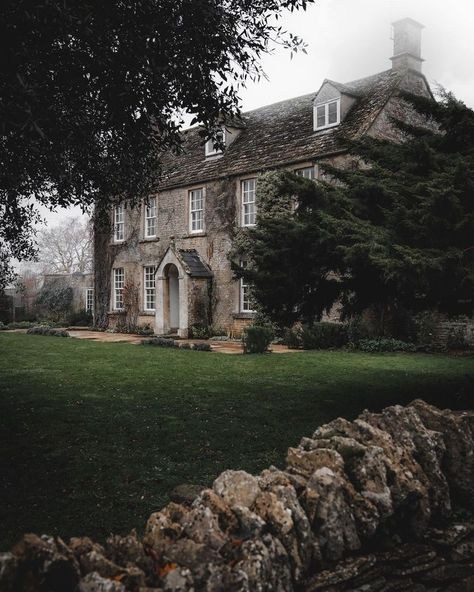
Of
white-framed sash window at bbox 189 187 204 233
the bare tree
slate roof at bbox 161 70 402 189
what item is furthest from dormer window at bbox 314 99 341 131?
the bare tree

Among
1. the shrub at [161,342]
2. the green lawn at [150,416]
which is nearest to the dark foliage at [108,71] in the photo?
the green lawn at [150,416]

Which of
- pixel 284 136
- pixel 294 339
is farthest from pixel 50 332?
pixel 284 136

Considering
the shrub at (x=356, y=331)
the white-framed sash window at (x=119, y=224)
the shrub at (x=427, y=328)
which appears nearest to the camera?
the shrub at (x=427, y=328)

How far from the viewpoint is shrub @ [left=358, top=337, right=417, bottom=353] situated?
56.5 ft

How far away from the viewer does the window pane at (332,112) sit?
21.3 meters

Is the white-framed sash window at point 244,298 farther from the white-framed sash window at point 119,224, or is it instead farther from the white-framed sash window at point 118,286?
the white-framed sash window at point 119,224

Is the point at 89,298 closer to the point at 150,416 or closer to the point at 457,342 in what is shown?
the point at 457,342

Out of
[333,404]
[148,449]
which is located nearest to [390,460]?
[148,449]

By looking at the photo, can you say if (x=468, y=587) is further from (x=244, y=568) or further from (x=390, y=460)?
(x=244, y=568)

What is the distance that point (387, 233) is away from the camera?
6.20m

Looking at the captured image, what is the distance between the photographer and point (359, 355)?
51.8ft

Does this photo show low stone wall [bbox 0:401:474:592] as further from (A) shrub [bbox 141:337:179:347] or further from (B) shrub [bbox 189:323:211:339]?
(B) shrub [bbox 189:323:211:339]

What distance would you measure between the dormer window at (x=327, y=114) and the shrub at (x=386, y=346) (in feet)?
28.6

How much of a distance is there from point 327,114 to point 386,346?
9521 millimetres
